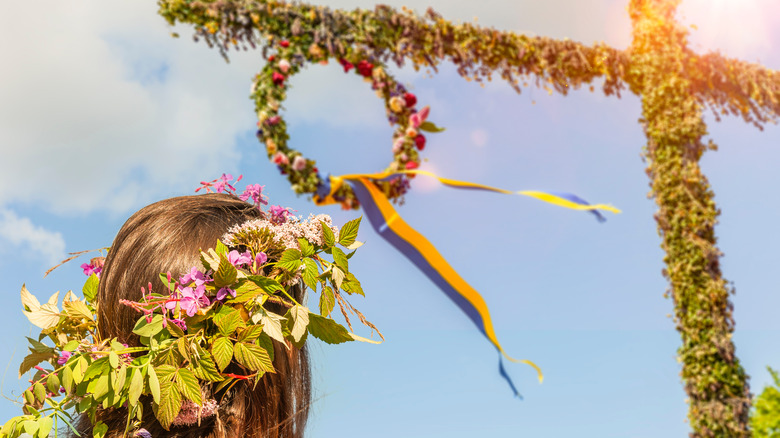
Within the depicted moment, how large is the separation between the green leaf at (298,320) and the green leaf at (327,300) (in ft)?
0.34

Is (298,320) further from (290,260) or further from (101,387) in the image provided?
(101,387)

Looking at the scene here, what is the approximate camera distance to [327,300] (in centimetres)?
Answer: 161

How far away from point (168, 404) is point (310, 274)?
0.48 m

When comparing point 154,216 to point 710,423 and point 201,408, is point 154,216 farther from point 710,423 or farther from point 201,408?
point 710,423

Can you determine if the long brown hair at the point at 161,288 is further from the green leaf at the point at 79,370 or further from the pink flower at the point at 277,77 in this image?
the pink flower at the point at 277,77

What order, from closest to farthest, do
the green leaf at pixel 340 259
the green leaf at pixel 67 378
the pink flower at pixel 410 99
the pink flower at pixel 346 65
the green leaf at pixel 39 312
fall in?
the green leaf at pixel 67 378 < the green leaf at pixel 340 259 < the green leaf at pixel 39 312 < the pink flower at pixel 410 99 < the pink flower at pixel 346 65

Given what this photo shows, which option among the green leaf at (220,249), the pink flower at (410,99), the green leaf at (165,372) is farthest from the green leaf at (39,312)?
the pink flower at (410,99)

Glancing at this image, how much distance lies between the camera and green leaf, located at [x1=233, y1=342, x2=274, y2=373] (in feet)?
4.59

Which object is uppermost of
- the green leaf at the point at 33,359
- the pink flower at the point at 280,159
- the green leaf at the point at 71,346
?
the pink flower at the point at 280,159

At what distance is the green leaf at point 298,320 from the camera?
4.82 feet

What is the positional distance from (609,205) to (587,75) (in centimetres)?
378

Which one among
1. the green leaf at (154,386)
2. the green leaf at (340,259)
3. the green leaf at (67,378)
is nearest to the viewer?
the green leaf at (154,386)

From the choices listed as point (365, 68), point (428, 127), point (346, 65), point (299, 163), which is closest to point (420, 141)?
point (428, 127)

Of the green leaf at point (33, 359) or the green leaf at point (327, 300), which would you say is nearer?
the green leaf at point (327, 300)
